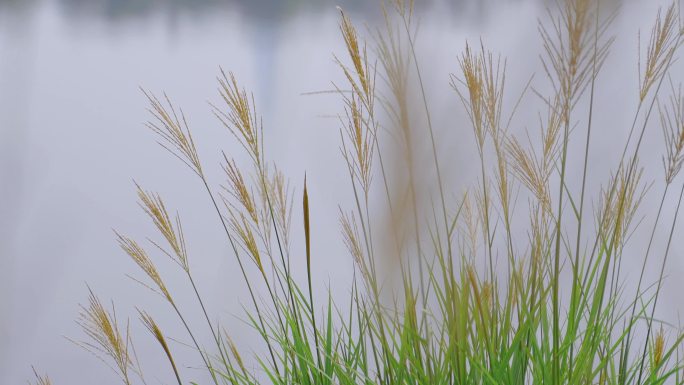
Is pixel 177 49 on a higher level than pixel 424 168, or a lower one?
higher

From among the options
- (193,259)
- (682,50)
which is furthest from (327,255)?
(682,50)

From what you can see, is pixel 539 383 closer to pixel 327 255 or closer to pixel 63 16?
pixel 327 255

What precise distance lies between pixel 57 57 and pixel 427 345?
1.30m

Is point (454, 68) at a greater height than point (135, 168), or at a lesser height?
greater

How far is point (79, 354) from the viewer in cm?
163

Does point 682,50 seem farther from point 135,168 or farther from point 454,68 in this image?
point 135,168

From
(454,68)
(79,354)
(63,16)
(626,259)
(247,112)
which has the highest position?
(63,16)

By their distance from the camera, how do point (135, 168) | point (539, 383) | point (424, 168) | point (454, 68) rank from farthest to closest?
point (135, 168) < point (454, 68) < point (539, 383) < point (424, 168)

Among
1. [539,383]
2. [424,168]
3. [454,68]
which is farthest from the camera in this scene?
[454,68]

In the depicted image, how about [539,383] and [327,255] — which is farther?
[327,255]

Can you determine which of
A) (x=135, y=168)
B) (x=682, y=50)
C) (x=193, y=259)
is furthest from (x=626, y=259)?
(x=135, y=168)

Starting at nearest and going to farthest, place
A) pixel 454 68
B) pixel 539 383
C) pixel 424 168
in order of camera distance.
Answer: pixel 424 168 → pixel 539 383 → pixel 454 68

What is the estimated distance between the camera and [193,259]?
1.67 metres

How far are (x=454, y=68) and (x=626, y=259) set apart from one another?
54cm
